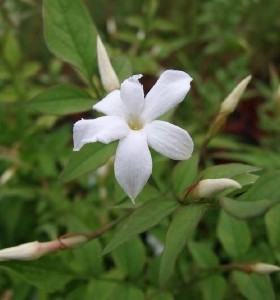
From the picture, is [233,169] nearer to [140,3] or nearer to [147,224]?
[147,224]

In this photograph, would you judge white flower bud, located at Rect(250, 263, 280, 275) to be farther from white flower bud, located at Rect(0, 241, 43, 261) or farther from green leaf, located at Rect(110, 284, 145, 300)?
white flower bud, located at Rect(0, 241, 43, 261)

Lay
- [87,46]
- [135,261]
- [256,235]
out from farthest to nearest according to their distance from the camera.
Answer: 1. [256,235]
2. [135,261]
3. [87,46]

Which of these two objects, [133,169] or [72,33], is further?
[72,33]

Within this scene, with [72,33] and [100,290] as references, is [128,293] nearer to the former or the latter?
[100,290]

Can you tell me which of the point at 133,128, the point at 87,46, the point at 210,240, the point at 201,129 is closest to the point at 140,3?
the point at 201,129

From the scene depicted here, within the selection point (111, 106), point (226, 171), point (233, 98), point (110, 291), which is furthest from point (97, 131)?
point (110, 291)

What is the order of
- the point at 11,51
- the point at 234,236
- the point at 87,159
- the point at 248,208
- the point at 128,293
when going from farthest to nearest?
the point at 11,51
the point at 234,236
the point at 128,293
the point at 87,159
the point at 248,208
